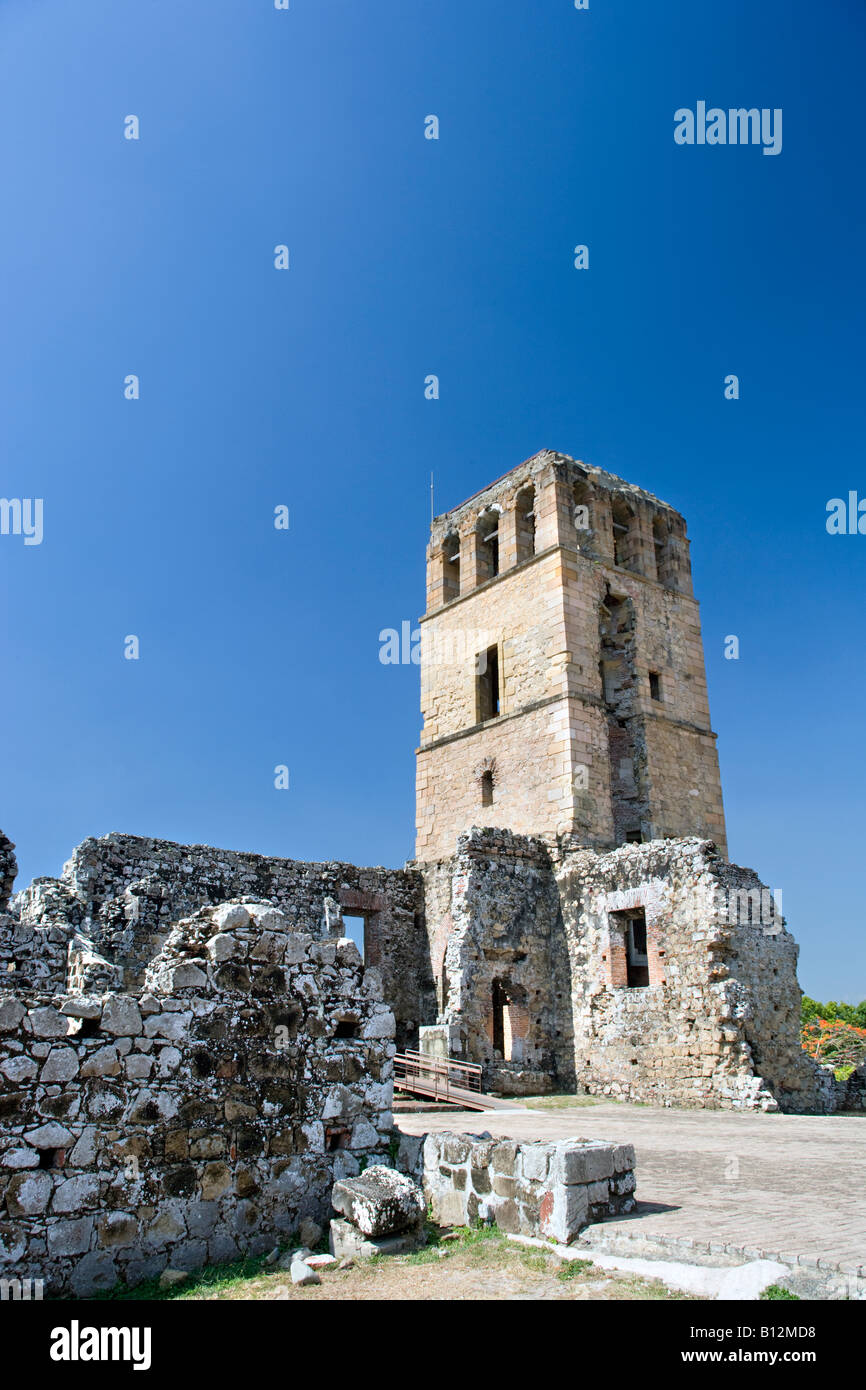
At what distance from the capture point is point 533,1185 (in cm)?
509

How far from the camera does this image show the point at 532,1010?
52.2 feet

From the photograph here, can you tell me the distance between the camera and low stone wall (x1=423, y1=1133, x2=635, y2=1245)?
193 inches

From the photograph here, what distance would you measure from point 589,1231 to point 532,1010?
454 inches

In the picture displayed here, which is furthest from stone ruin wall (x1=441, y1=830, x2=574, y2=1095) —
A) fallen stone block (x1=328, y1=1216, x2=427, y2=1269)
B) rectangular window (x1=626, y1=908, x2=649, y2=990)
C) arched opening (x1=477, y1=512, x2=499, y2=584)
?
fallen stone block (x1=328, y1=1216, x2=427, y2=1269)

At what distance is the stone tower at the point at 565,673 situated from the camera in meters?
19.0

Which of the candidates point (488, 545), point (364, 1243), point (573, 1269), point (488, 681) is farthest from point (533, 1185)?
point (488, 545)

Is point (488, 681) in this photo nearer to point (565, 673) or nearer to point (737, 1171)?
point (565, 673)

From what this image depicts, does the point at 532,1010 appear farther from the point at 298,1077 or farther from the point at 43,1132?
the point at 43,1132

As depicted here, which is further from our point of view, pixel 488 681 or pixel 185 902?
pixel 488 681

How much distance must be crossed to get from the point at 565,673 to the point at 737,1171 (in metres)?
13.0

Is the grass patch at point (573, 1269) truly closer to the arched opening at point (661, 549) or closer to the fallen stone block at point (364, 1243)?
the fallen stone block at point (364, 1243)

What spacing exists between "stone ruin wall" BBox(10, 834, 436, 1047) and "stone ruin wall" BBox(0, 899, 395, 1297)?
251cm

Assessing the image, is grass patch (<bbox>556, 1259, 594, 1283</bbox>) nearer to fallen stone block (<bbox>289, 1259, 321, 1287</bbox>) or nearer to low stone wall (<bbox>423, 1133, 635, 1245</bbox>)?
low stone wall (<bbox>423, 1133, 635, 1245</bbox>)
